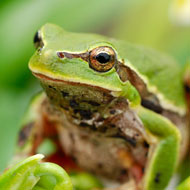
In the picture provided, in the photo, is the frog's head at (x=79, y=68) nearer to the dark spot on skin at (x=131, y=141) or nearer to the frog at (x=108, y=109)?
the frog at (x=108, y=109)

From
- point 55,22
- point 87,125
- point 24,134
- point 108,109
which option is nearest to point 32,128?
point 24,134

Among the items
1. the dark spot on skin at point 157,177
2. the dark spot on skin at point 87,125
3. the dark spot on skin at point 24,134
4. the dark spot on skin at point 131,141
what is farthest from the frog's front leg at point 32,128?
the dark spot on skin at point 157,177

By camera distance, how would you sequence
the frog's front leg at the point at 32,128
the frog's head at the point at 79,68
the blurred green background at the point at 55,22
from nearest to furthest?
the frog's head at the point at 79,68 < the frog's front leg at the point at 32,128 < the blurred green background at the point at 55,22

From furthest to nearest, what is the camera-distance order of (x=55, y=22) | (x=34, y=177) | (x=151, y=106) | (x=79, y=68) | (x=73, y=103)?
(x=55, y=22)
(x=151, y=106)
(x=73, y=103)
(x=79, y=68)
(x=34, y=177)

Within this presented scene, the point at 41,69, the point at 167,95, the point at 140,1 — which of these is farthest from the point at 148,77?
the point at 140,1

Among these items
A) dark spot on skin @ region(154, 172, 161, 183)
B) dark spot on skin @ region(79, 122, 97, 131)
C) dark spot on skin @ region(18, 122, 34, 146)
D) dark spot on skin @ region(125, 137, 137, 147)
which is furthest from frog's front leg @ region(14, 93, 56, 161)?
dark spot on skin @ region(154, 172, 161, 183)

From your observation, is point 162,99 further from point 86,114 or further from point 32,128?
point 32,128
